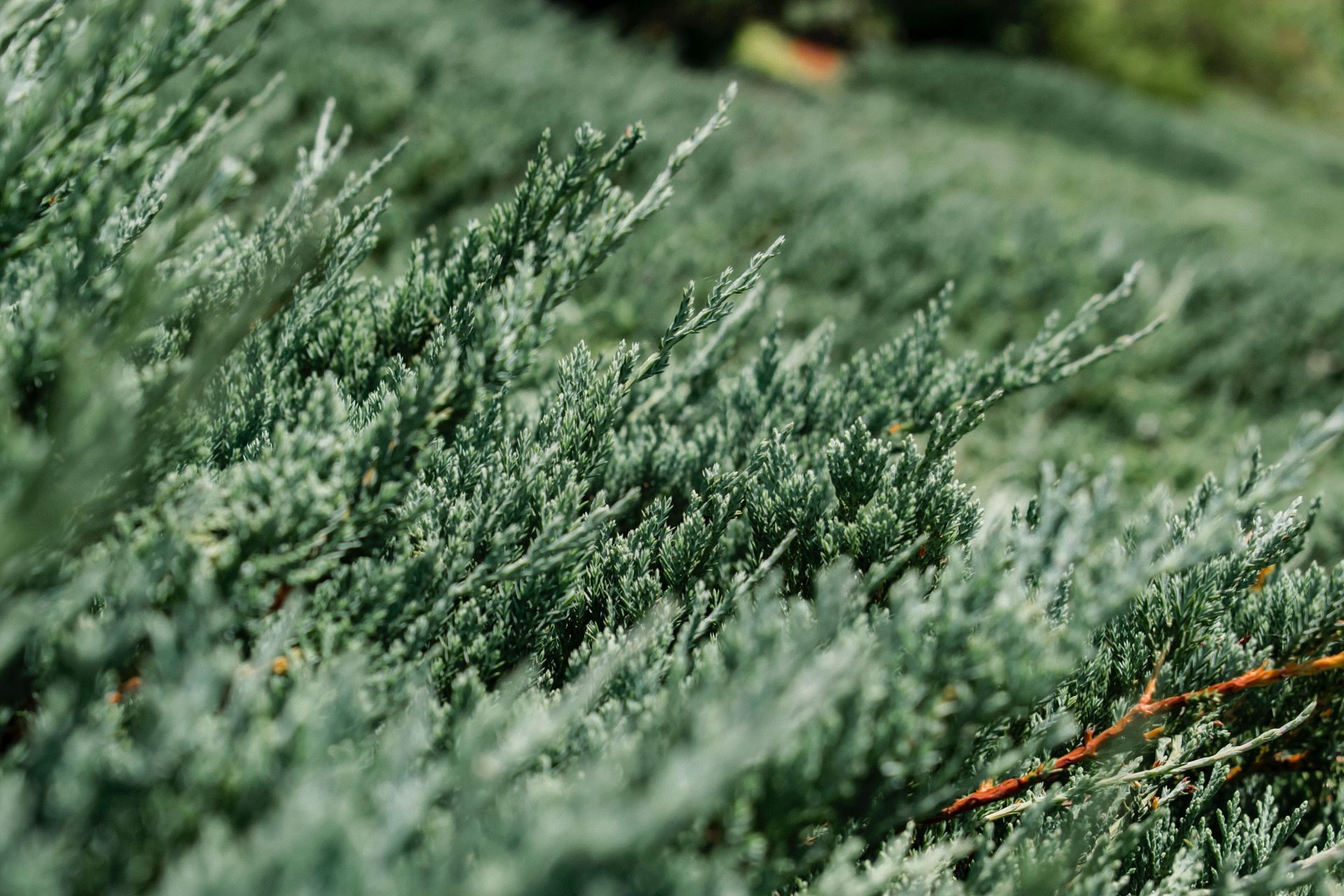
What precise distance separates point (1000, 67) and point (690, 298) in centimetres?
1626

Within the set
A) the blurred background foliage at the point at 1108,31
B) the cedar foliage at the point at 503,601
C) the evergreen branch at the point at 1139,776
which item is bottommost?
the blurred background foliage at the point at 1108,31

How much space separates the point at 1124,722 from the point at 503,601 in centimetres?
122

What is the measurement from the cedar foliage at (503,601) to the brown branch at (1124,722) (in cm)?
2

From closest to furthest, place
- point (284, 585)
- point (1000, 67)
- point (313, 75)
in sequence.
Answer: point (284, 585)
point (313, 75)
point (1000, 67)

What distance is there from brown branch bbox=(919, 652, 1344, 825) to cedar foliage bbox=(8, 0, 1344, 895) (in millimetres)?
17

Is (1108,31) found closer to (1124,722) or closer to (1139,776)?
(1124,722)

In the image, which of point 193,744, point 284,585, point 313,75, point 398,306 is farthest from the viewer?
point 313,75

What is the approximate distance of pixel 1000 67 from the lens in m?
15.2

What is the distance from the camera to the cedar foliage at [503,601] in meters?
1.02

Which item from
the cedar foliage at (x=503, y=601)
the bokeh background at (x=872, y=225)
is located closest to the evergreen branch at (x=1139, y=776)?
the cedar foliage at (x=503, y=601)

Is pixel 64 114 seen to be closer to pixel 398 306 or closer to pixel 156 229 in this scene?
pixel 156 229

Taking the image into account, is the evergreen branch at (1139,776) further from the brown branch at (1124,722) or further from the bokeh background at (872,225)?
the bokeh background at (872,225)

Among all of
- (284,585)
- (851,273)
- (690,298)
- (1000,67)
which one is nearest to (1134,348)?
(851,273)

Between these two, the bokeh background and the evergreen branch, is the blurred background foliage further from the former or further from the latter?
the evergreen branch
